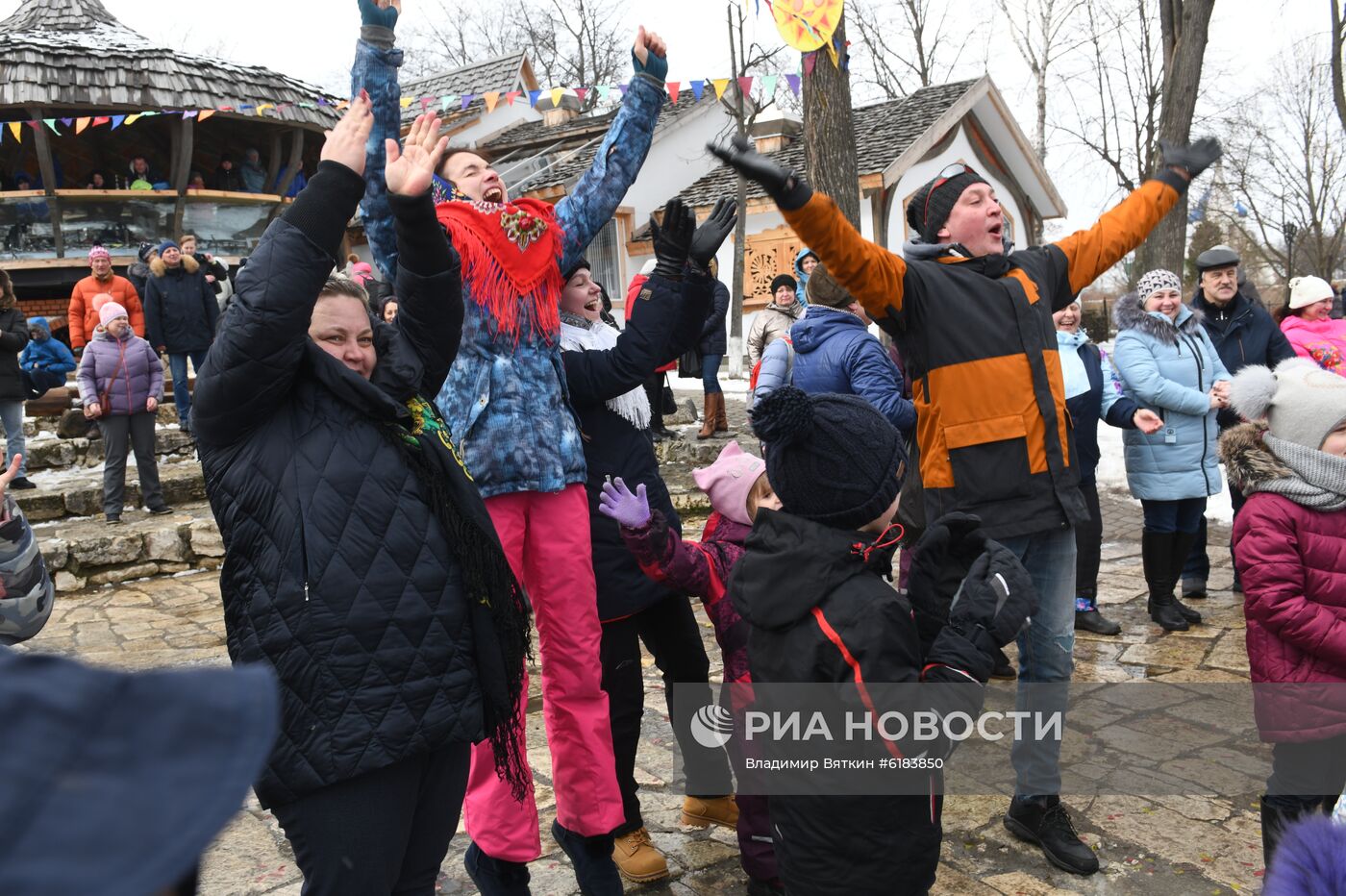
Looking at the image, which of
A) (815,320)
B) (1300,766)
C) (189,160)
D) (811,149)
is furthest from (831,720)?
(189,160)

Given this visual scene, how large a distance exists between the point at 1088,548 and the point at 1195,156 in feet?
8.78

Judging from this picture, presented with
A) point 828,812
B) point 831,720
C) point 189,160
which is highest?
point 189,160

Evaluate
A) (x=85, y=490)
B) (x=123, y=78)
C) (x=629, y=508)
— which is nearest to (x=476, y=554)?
(x=629, y=508)

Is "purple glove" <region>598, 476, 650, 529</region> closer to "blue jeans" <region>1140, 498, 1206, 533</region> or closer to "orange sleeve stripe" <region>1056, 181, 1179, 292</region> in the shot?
"orange sleeve stripe" <region>1056, 181, 1179, 292</region>

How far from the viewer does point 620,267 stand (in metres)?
25.4

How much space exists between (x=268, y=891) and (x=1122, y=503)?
26.6 ft

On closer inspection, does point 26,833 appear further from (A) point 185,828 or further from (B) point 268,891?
(B) point 268,891

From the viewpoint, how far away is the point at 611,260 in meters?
25.5

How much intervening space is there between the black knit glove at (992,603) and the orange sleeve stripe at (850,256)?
95 centimetres

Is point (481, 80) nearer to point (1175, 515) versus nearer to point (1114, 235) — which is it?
point (1175, 515)

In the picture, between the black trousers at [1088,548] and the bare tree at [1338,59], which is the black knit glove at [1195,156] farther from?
the bare tree at [1338,59]

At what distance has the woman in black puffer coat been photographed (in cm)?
205

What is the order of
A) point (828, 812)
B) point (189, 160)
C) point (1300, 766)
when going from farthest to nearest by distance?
point (189, 160) → point (1300, 766) → point (828, 812)

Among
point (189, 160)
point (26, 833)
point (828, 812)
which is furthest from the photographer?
point (189, 160)
